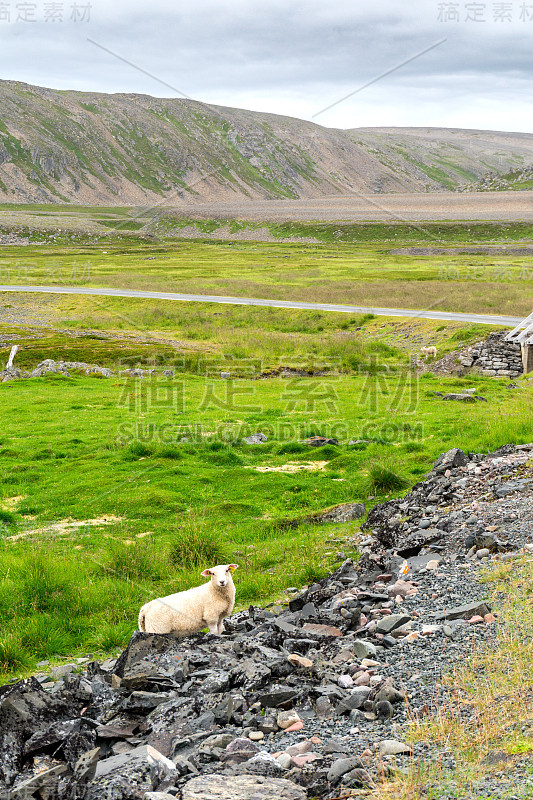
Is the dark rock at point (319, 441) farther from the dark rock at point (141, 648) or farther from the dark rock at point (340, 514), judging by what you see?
the dark rock at point (141, 648)

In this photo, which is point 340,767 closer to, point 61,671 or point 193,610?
point 193,610

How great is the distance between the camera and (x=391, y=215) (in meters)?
198

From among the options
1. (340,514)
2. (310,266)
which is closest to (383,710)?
(340,514)

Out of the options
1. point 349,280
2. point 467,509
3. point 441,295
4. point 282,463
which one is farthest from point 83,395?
point 349,280

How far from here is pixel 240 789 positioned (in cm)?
548

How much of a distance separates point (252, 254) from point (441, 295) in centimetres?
7965

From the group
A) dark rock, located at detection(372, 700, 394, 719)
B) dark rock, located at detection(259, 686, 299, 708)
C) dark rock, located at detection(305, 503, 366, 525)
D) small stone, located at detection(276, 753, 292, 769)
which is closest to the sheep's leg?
dark rock, located at detection(259, 686, 299, 708)

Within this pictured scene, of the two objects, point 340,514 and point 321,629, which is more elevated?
point 321,629

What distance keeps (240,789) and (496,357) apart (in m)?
33.9

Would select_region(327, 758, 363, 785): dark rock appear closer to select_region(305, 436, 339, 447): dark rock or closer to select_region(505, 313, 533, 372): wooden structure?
select_region(305, 436, 339, 447): dark rock

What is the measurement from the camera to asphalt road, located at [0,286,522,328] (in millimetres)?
47194

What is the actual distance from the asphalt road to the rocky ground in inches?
1369

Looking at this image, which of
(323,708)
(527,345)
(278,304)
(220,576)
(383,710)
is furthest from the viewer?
(278,304)

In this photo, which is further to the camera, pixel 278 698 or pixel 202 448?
pixel 202 448
